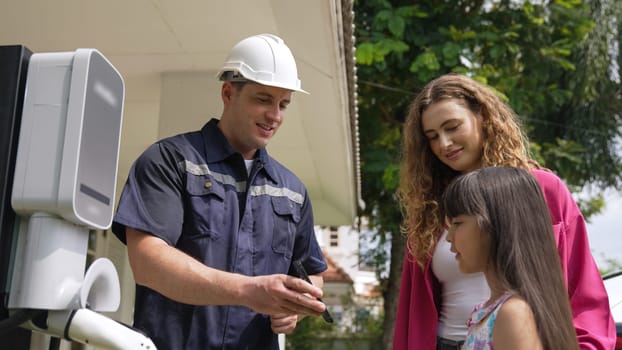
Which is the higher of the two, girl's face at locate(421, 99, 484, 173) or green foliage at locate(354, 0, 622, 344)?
green foliage at locate(354, 0, 622, 344)

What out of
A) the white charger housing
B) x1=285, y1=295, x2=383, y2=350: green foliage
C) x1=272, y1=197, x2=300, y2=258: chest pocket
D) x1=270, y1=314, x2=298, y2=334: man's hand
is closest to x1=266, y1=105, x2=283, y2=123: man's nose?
x1=272, y1=197, x2=300, y2=258: chest pocket

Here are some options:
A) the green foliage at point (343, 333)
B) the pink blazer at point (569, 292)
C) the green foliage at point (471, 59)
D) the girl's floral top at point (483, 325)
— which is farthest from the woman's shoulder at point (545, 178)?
the green foliage at point (343, 333)

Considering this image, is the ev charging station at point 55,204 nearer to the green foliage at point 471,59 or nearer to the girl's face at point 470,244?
the girl's face at point 470,244

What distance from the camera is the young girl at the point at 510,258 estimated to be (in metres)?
1.69

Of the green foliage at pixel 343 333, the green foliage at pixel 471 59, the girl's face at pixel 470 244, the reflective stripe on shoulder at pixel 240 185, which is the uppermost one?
the green foliage at pixel 471 59

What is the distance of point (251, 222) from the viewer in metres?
2.11

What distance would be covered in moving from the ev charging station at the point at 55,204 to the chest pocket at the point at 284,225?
92 centimetres

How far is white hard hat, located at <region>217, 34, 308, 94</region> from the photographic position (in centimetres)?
217

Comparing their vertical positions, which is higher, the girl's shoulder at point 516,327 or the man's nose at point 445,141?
the man's nose at point 445,141

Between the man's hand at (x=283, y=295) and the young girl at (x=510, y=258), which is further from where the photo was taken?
the young girl at (x=510, y=258)

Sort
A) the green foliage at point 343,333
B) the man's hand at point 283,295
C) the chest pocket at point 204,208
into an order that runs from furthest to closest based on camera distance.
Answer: the green foliage at point 343,333 < the chest pocket at point 204,208 < the man's hand at point 283,295

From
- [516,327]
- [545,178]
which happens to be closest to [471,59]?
[545,178]

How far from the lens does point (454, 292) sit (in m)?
2.15

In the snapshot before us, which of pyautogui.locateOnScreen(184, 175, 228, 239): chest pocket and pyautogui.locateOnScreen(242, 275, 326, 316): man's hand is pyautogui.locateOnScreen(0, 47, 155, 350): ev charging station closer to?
pyautogui.locateOnScreen(242, 275, 326, 316): man's hand
